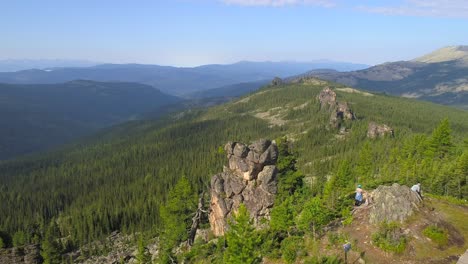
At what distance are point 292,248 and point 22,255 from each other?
332 ft

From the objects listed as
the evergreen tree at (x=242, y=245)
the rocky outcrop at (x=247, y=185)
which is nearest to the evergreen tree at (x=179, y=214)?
the rocky outcrop at (x=247, y=185)

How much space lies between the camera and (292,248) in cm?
6125

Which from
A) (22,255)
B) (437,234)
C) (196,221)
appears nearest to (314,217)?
(437,234)

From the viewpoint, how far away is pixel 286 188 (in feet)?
319

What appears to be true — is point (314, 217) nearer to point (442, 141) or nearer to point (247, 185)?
point (247, 185)

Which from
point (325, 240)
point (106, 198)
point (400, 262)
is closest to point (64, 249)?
point (106, 198)

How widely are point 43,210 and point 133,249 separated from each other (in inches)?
3584

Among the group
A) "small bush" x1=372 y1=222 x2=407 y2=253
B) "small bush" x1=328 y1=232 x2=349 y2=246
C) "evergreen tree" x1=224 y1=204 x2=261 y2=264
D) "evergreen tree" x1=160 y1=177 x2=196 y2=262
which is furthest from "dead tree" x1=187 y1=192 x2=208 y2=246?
"small bush" x1=372 y1=222 x2=407 y2=253

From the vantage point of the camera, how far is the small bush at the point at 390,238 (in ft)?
174

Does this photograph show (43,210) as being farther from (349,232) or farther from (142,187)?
(349,232)

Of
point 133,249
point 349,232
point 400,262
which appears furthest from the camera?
point 133,249

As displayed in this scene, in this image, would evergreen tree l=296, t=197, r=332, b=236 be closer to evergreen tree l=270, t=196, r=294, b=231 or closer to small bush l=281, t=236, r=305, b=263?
small bush l=281, t=236, r=305, b=263

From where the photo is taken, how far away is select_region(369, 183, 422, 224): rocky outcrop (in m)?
58.9

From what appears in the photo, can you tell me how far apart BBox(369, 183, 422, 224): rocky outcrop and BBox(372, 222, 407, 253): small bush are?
82.1 inches
